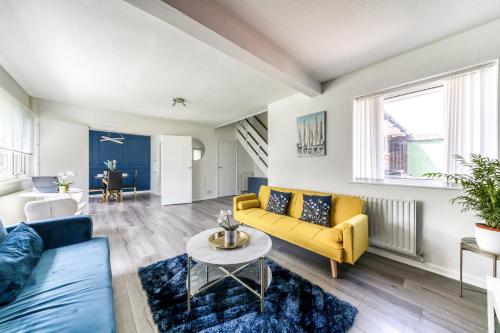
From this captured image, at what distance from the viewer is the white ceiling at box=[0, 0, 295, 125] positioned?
1648mm

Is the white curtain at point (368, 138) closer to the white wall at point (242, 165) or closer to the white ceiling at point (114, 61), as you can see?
the white ceiling at point (114, 61)

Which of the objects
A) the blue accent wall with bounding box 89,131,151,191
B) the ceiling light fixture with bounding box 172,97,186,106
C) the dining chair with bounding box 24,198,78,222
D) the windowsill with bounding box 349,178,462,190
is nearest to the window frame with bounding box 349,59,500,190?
the windowsill with bounding box 349,178,462,190

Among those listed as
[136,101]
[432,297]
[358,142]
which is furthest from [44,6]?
[432,297]

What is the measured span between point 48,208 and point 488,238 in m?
4.13

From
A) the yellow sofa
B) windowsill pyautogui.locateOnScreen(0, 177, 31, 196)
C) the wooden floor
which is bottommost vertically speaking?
the wooden floor

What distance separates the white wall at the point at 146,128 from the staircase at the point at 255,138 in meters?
0.86

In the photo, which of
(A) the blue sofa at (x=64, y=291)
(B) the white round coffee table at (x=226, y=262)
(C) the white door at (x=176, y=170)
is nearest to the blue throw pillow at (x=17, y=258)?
(A) the blue sofa at (x=64, y=291)

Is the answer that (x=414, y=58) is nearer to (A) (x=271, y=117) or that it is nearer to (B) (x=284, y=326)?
(A) (x=271, y=117)

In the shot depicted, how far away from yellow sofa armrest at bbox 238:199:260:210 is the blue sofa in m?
1.88

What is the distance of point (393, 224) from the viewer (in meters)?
2.22

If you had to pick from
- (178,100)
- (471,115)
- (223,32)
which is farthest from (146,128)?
(471,115)

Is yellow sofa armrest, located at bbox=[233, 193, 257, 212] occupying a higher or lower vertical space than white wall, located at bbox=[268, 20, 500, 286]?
lower

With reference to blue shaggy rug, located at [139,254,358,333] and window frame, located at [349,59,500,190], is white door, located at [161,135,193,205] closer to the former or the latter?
blue shaggy rug, located at [139,254,358,333]

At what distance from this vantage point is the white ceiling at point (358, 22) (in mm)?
1521
